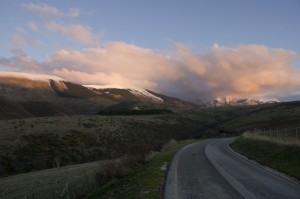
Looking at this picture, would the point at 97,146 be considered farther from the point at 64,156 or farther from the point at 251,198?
the point at 251,198

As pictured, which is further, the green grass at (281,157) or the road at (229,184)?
the green grass at (281,157)

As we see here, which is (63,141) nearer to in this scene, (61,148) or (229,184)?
(61,148)

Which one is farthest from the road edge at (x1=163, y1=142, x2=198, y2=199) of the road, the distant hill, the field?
Result: the distant hill

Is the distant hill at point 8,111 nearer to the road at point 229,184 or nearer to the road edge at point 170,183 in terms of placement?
the road edge at point 170,183

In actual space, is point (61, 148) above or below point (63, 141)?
below

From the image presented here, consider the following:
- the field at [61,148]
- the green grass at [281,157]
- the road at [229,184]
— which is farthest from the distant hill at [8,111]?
the road at [229,184]

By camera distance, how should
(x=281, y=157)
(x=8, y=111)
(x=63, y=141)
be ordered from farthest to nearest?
(x=8, y=111) → (x=63, y=141) → (x=281, y=157)

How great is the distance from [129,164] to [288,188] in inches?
639

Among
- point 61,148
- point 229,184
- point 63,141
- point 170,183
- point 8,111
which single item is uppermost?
point 8,111

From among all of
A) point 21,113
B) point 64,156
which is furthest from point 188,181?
point 21,113

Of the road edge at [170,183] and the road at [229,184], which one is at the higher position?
the road at [229,184]

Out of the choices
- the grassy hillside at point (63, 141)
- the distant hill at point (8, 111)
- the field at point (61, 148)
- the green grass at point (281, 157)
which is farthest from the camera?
the distant hill at point (8, 111)

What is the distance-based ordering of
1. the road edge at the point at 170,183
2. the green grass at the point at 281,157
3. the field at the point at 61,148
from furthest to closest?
the field at the point at 61,148
the green grass at the point at 281,157
the road edge at the point at 170,183

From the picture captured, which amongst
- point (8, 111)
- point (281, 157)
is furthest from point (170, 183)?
point (8, 111)
